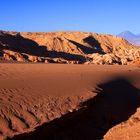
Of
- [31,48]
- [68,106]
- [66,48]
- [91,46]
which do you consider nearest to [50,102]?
[68,106]

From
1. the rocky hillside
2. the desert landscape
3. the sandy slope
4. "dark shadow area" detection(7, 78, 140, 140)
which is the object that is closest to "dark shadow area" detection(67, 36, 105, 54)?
the rocky hillside

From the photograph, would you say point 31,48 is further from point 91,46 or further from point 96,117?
point 96,117

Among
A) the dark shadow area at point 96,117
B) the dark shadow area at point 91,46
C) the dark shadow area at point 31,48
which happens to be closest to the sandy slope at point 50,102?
the dark shadow area at point 96,117

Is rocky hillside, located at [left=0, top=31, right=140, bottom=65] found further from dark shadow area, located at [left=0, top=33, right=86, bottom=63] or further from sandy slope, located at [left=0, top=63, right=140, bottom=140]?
sandy slope, located at [left=0, top=63, right=140, bottom=140]

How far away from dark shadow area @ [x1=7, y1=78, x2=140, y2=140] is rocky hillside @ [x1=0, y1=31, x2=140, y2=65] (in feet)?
54.5

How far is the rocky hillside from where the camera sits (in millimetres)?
34969

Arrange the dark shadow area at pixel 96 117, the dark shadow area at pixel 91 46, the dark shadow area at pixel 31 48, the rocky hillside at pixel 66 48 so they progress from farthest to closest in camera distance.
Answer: the dark shadow area at pixel 91 46 < the dark shadow area at pixel 31 48 < the rocky hillside at pixel 66 48 < the dark shadow area at pixel 96 117

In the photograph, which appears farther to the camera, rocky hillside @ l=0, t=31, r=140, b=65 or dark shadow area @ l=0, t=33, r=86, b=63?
dark shadow area @ l=0, t=33, r=86, b=63

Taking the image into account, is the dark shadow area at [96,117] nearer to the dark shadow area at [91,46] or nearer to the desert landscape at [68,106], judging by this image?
the desert landscape at [68,106]

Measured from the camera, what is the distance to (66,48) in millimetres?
52594

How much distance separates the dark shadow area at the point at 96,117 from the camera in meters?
9.59

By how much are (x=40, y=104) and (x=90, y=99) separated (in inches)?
81.3

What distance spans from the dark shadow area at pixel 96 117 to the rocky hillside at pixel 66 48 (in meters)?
16.6

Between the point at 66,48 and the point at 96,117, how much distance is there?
40911mm
